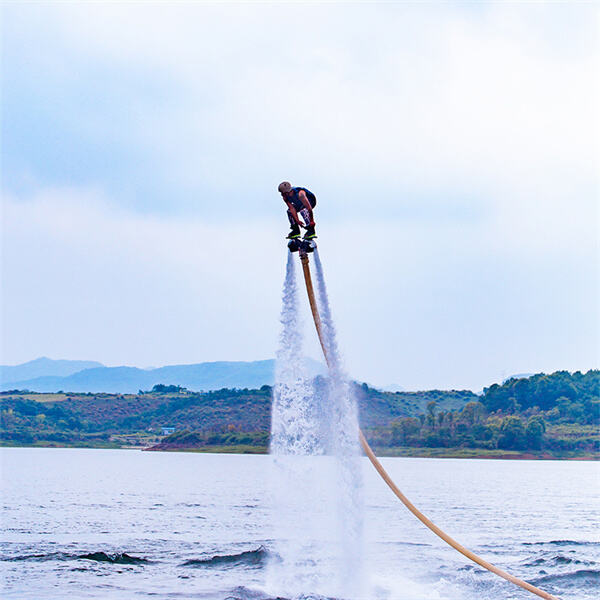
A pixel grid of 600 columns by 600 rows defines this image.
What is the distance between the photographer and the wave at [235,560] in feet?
107

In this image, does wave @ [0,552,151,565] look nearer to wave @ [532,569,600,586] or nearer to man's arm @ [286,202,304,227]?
wave @ [532,569,600,586]

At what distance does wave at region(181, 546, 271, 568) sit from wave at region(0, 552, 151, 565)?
79.3 inches

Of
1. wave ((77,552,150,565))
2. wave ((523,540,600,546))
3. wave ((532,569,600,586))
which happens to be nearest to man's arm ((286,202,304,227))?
wave ((532,569,600,586))

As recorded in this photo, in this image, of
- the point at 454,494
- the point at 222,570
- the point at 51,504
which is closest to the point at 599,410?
the point at 454,494

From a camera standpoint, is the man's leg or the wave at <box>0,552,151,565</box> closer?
the man's leg

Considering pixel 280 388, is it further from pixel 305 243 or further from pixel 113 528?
pixel 113 528

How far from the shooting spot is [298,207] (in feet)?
64.5

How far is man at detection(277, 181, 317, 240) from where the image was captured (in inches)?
765

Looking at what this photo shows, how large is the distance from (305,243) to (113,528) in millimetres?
30137

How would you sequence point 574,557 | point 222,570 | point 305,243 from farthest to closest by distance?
point 574,557, point 222,570, point 305,243

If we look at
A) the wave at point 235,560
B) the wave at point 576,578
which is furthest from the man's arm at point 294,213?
the wave at point 235,560

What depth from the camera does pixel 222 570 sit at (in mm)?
31500

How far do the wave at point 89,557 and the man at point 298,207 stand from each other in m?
18.2

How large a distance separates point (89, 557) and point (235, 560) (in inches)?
226
